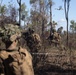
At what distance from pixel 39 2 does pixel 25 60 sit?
115 ft

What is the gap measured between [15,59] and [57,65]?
8.55m

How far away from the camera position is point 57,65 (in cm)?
1135

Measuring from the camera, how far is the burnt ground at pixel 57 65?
1030cm

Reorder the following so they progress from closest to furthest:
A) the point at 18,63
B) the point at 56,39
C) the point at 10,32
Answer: the point at 18,63 < the point at 10,32 < the point at 56,39

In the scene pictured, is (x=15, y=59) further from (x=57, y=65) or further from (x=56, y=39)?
(x=56, y=39)

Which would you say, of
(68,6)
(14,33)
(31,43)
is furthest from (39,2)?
(14,33)

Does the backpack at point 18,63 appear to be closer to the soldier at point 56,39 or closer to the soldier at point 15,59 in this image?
the soldier at point 15,59

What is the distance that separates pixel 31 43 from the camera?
1344cm

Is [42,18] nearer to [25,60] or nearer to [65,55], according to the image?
[65,55]

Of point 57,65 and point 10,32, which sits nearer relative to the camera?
point 10,32

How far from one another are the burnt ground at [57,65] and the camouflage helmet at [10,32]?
6588 millimetres

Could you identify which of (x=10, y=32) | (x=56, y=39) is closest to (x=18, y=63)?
(x=10, y=32)

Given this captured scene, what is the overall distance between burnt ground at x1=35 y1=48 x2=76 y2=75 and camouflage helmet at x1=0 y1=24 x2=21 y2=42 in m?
6.59

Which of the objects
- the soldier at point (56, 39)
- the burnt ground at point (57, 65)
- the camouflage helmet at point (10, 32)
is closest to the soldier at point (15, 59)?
the camouflage helmet at point (10, 32)
